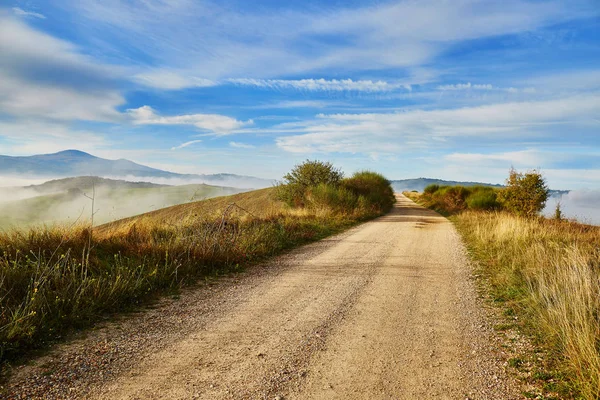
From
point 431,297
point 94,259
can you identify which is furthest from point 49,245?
point 431,297

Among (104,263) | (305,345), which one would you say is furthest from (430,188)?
(305,345)

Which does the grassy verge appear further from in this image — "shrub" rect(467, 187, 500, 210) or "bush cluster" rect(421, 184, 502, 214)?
"bush cluster" rect(421, 184, 502, 214)

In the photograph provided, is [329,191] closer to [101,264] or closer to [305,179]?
[305,179]

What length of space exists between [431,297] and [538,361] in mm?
2338

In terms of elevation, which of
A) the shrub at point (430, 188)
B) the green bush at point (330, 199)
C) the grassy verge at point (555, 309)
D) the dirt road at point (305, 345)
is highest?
the shrub at point (430, 188)

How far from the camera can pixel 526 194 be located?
19906 millimetres

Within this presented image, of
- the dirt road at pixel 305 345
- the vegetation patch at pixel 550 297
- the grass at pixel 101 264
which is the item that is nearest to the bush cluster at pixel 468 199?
the vegetation patch at pixel 550 297

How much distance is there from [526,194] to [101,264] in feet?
68.1

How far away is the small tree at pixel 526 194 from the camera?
19625 mm

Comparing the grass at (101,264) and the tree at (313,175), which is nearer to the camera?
the grass at (101,264)

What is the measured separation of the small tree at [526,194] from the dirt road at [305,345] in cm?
1549

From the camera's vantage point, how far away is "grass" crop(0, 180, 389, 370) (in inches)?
178

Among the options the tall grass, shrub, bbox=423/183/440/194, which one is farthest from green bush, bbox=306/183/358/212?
shrub, bbox=423/183/440/194

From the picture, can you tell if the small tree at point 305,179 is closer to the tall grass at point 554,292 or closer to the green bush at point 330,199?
the green bush at point 330,199
